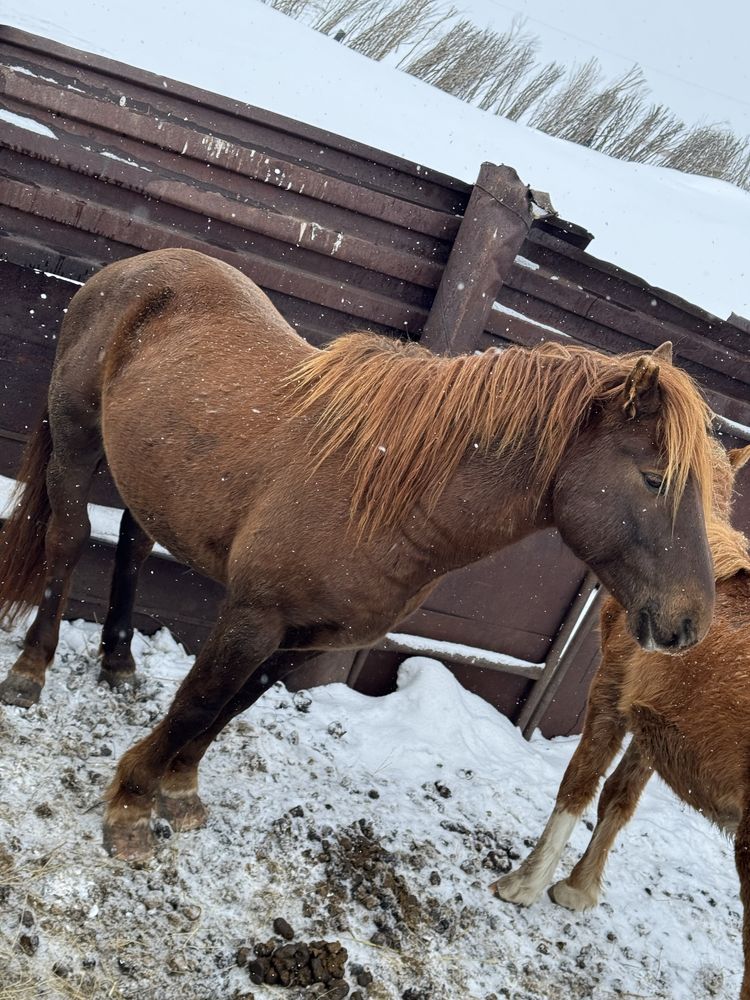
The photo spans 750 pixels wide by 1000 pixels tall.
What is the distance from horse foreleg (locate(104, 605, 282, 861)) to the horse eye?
3.98 ft

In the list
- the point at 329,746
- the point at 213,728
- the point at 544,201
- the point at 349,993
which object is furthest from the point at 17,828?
the point at 544,201

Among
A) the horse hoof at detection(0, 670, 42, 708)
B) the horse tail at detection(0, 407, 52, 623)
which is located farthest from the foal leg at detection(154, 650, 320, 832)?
the horse tail at detection(0, 407, 52, 623)

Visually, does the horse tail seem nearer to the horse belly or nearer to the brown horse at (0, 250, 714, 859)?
the brown horse at (0, 250, 714, 859)

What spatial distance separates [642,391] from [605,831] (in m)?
2.14

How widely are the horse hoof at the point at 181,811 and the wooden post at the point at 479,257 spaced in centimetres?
218

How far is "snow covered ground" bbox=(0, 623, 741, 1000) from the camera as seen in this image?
7.78ft

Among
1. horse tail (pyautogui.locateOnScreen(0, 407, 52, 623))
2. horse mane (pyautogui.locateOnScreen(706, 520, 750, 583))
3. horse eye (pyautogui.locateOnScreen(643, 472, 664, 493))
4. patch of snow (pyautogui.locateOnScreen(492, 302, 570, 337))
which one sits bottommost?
horse tail (pyautogui.locateOnScreen(0, 407, 52, 623))

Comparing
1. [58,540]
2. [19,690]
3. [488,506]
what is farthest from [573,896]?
[58,540]

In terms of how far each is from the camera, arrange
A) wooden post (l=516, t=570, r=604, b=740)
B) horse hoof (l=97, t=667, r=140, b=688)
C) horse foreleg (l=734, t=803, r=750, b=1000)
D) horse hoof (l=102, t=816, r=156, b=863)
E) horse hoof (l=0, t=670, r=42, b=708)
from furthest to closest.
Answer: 1. wooden post (l=516, t=570, r=604, b=740)
2. horse hoof (l=97, t=667, r=140, b=688)
3. horse hoof (l=0, t=670, r=42, b=708)
4. horse hoof (l=102, t=816, r=156, b=863)
5. horse foreleg (l=734, t=803, r=750, b=1000)

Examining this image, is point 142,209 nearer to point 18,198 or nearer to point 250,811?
point 18,198

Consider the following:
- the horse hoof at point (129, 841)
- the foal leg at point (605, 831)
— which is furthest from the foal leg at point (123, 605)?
the foal leg at point (605, 831)

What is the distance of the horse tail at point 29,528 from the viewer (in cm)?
337

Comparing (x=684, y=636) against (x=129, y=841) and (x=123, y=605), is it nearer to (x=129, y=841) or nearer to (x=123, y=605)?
(x=129, y=841)

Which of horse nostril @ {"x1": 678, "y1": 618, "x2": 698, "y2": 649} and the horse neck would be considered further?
the horse neck
